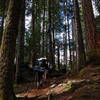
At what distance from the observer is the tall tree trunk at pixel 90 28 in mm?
12912

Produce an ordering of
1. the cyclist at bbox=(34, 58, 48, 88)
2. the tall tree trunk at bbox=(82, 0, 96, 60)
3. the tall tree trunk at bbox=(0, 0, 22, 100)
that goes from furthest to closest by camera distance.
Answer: the tall tree trunk at bbox=(82, 0, 96, 60) < the cyclist at bbox=(34, 58, 48, 88) < the tall tree trunk at bbox=(0, 0, 22, 100)

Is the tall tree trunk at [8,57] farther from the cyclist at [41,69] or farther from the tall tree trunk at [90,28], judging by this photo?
the tall tree trunk at [90,28]

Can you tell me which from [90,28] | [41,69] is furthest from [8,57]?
[90,28]

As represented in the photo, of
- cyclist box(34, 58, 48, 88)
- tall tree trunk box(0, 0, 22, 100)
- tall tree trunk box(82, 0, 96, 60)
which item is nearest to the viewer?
tall tree trunk box(0, 0, 22, 100)

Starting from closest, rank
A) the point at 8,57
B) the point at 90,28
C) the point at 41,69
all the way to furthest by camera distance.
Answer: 1. the point at 8,57
2. the point at 41,69
3. the point at 90,28

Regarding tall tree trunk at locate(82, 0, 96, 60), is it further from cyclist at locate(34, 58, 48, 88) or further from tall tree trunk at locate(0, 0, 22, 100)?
tall tree trunk at locate(0, 0, 22, 100)

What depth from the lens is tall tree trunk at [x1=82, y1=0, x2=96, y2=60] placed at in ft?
42.4

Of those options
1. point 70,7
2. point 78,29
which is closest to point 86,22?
point 78,29

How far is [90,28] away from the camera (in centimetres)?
1346

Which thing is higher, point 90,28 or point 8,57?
point 90,28

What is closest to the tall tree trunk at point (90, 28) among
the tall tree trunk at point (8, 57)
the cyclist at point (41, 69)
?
the cyclist at point (41, 69)

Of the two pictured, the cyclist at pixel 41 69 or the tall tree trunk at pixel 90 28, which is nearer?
the cyclist at pixel 41 69

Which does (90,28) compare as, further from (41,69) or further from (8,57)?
(8,57)

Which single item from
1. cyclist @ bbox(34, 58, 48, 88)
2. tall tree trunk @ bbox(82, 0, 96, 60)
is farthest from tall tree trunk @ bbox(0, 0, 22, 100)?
tall tree trunk @ bbox(82, 0, 96, 60)
